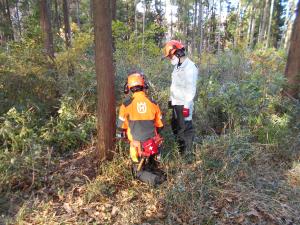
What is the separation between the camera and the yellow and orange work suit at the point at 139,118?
3947 millimetres

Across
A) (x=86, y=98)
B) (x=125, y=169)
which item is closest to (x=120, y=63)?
(x=86, y=98)

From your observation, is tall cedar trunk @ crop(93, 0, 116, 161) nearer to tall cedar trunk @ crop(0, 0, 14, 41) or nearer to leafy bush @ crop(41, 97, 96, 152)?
leafy bush @ crop(41, 97, 96, 152)

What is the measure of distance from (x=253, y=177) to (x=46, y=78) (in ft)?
15.6

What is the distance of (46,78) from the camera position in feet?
19.9

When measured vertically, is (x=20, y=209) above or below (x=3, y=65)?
below

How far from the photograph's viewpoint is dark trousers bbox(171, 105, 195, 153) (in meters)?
4.77

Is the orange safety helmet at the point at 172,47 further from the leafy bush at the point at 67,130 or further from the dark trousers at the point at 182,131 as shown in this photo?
the leafy bush at the point at 67,130

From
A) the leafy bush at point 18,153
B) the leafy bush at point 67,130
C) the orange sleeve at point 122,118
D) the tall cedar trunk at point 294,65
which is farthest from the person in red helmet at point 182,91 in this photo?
the tall cedar trunk at point 294,65

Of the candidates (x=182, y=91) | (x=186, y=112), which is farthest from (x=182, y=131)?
(x=182, y=91)

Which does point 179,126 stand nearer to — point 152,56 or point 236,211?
point 236,211

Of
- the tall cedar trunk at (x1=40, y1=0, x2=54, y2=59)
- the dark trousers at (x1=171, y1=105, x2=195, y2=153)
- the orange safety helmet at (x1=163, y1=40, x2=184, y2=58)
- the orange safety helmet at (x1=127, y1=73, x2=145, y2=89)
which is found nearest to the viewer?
the orange safety helmet at (x1=127, y1=73, x2=145, y2=89)

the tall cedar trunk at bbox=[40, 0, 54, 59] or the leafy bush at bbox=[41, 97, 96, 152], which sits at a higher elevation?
the tall cedar trunk at bbox=[40, 0, 54, 59]

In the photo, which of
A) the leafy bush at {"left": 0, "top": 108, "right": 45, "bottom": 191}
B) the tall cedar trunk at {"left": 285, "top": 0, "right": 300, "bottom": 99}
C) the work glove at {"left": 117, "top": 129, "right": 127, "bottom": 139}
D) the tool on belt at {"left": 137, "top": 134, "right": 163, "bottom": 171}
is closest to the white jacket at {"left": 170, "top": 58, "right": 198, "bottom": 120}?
the tool on belt at {"left": 137, "top": 134, "right": 163, "bottom": 171}

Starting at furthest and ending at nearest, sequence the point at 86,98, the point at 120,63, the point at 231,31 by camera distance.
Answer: the point at 231,31, the point at 120,63, the point at 86,98
